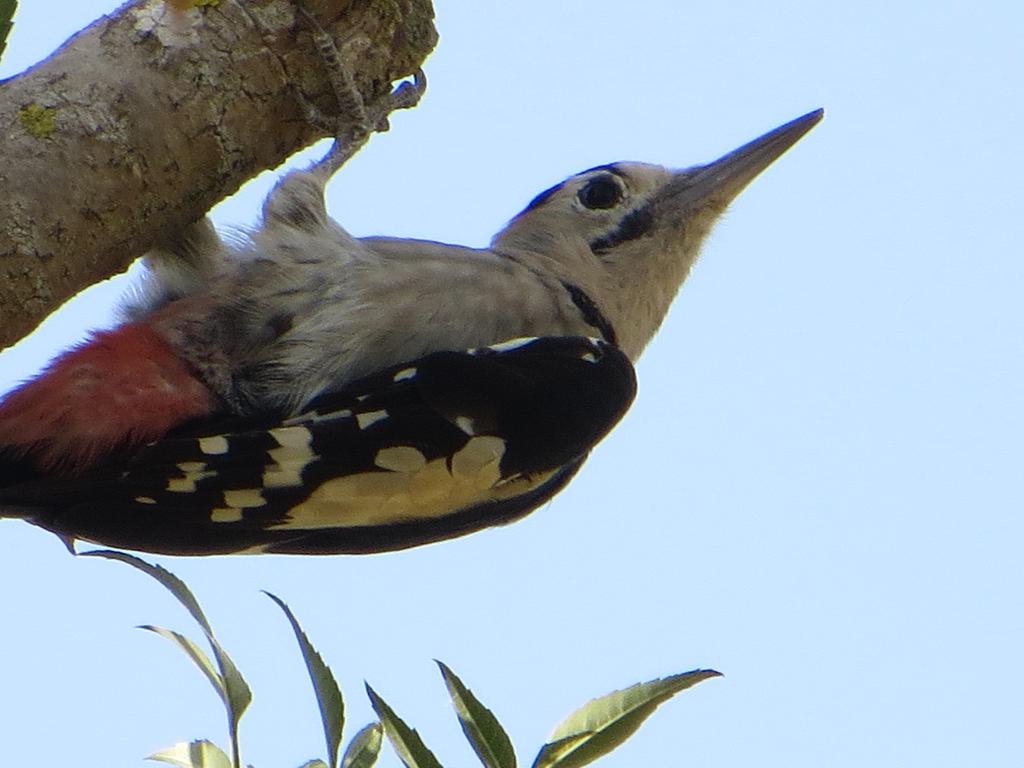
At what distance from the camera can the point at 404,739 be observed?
72.9 inches

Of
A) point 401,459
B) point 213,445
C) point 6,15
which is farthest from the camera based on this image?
point 401,459

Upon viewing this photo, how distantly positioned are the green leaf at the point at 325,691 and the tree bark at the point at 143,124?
2.26 ft

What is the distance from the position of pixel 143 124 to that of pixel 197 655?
910mm

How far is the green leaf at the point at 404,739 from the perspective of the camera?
1848 mm

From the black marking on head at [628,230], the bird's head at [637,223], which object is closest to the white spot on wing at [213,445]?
the bird's head at [637,223]

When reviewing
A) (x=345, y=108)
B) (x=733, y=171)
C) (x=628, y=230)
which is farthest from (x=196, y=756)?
(x=733, y=171)

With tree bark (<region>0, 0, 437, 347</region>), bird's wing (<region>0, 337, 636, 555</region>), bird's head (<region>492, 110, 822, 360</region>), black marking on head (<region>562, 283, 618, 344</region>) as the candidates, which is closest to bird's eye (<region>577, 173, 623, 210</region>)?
bird's head (<region>492, 110, 822, 360</region>)

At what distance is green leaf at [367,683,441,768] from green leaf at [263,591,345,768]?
0.11 meters

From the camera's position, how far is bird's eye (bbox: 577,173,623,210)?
351cm

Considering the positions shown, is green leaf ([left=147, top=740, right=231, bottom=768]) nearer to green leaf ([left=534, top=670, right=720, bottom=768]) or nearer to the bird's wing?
green leaf ([left=534, top=670, right=720, bottom=768])

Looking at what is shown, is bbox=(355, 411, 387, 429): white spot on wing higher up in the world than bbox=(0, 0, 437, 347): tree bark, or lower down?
lower down

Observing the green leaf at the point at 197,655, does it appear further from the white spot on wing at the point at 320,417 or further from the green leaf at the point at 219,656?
the white spot on wing at the point at 320,417

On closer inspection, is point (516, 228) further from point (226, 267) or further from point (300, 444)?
point (300, 444)

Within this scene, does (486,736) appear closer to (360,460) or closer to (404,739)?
(404,739)
